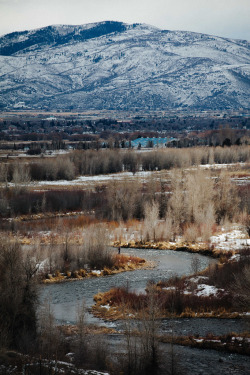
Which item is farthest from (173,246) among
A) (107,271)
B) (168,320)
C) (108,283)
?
(168,320)

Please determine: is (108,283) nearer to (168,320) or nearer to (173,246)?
(168,320)

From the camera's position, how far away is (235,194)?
53.4 metres

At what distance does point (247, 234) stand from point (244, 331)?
815 inches

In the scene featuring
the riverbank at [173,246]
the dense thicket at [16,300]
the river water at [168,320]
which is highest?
the dense thicket at [16,300]

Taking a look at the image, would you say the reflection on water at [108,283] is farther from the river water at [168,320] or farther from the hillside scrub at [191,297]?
the hillside scrub at [191,297]

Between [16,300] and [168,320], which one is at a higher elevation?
[16,300]

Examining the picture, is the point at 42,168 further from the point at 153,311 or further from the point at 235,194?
the point at 153,311

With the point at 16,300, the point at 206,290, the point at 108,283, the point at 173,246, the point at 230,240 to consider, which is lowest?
the point at 173,246

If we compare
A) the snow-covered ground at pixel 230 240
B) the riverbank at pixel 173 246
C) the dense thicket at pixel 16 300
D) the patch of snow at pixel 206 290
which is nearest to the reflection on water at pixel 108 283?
the riverbank at pixel 173 246

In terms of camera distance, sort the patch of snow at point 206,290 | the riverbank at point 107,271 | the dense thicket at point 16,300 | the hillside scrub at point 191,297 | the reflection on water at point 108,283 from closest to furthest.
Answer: the dense thicket at point 16,300 < the hillside scrub at point 191,297 < the reflection on water at point 108,283 < the patch of snow at point 206,290 < the riverbank at point 107,271

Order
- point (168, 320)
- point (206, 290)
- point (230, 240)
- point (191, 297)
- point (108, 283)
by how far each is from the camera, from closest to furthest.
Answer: point (168, 320) → point (191, 297) → point (206, 290) → point (108, 283) → point (230, 240)

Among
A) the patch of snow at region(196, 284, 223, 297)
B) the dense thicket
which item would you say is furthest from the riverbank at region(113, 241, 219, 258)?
the dense thicket

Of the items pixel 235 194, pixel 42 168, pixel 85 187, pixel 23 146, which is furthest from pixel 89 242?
pixel 23 146

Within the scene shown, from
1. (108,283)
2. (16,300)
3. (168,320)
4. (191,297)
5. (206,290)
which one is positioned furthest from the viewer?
(108,283)
